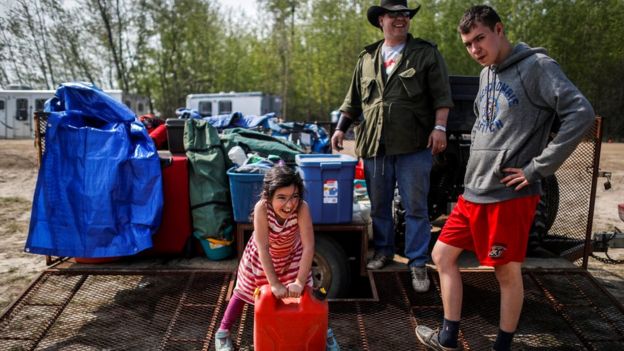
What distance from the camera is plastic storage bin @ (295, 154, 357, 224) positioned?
3104 mm

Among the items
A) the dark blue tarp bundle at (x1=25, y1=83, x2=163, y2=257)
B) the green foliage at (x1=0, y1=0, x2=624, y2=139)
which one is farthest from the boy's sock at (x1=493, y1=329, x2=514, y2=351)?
the green foliage at (x1=0, y1=0, x2=624, y2=139)

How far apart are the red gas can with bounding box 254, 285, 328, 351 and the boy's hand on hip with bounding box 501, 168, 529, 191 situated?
1.00 m

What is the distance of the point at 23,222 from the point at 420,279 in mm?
5353

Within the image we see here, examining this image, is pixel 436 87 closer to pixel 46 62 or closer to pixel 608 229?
pixel 608 229

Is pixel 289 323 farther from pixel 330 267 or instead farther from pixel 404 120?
pixel 404 120

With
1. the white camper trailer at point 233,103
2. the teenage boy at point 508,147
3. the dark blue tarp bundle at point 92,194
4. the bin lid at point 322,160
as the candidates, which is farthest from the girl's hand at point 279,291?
the white camper trailer at point 233,103

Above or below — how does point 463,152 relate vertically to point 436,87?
below

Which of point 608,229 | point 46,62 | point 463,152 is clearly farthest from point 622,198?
point 46,62

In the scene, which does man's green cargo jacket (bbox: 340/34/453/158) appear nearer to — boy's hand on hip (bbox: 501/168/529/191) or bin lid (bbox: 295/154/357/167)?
bin lid (bbox: 295/154/357/167)

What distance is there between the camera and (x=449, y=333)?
240cm

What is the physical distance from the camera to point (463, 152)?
3988 mm

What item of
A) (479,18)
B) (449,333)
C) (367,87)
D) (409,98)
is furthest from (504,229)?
(367,87)

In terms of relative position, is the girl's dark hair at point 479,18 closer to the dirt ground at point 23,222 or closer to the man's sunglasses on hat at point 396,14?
the man's sunglasses on hat at point 396,14

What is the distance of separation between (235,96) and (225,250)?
14891 mm
